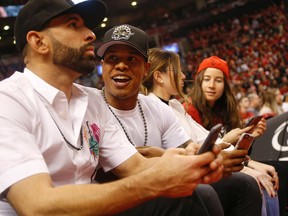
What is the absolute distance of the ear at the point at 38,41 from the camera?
1635 millimetres

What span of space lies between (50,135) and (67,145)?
2.9 inches

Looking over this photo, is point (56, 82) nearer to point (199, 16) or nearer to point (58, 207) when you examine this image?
point (58, 207)

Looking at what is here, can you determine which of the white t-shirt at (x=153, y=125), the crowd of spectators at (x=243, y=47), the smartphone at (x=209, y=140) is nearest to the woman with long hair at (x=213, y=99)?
the white t-shirt at (x=153, y=125)

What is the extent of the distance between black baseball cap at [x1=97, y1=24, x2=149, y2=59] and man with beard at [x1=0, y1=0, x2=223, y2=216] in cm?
31

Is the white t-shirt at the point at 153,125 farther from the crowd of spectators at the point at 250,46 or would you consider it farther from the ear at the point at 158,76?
the crowd of spectators at the point at 250,46

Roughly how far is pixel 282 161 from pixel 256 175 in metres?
0.72

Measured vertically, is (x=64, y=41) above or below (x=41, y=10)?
below

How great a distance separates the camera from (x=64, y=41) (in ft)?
5.41

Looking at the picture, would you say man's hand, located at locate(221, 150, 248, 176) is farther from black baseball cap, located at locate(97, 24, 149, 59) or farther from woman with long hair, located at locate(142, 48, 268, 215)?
black baseball cap, located at locate(97, 24, 149, 59)

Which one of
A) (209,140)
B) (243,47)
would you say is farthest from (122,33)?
(243,47)

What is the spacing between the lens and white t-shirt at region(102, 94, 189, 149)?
2.21m

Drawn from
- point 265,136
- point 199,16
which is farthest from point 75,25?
point 199,16

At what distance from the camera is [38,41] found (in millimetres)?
1639

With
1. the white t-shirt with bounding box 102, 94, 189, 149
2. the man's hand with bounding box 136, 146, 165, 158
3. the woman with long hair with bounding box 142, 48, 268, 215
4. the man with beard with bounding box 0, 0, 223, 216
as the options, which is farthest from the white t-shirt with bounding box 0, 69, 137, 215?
the woman with long hair with bounding box 142, 48, 268, 215
